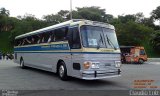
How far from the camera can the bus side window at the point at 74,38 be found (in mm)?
13211

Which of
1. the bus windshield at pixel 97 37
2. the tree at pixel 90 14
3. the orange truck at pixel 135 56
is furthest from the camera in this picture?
the tree at pixel 90 14

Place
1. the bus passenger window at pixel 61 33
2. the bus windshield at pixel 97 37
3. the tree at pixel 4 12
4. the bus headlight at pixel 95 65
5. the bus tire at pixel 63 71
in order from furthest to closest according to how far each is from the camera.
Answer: the tree at pixel 4 12 < the bus passenger window at pixel 61 33 < the bus tire at pixel 63 71 < the bus windshield at pixel 97 37 < the bus headlight at pixel 95 65

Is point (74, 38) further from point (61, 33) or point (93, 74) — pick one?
point (93, 74)

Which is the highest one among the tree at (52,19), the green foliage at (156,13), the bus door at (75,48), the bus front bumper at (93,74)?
the green foliage at (156,13)

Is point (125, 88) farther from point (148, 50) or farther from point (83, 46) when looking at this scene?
point (148, 50)

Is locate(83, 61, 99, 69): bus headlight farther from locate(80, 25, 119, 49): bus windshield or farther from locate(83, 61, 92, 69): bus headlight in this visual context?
locate(80, 25, 119, 49): bus windshield

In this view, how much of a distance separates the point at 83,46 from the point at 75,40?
746 mm

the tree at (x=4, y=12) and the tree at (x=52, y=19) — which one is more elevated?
the tree at (x=4, y=12)

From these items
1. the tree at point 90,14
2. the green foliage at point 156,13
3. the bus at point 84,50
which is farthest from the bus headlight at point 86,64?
the tree at point 90,14

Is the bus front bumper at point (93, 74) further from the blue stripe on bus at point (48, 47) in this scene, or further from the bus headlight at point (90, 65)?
the blue stripe on bus at point (48, 47)

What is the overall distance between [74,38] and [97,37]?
3.54 feet

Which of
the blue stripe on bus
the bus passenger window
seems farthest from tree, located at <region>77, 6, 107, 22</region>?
the bus passenger window

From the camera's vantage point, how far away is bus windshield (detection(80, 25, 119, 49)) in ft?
42.7

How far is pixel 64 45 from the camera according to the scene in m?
14.5
